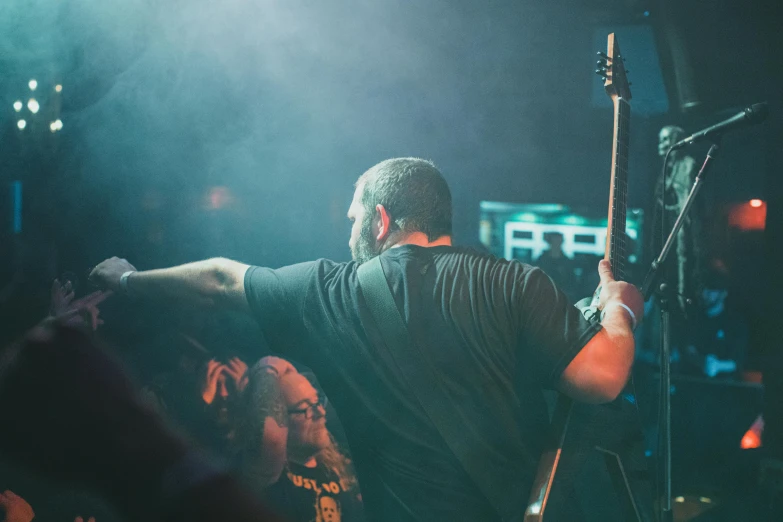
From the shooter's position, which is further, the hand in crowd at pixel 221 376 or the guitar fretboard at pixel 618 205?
the hand in crowd at pixel 221 376

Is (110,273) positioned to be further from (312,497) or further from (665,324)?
(665,324)

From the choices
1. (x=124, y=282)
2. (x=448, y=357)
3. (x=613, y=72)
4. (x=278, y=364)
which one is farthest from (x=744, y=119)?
(x=278, y=364)

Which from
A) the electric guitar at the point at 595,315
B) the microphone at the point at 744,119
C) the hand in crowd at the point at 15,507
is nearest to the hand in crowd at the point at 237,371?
the hand in crowd at the point at 15,507

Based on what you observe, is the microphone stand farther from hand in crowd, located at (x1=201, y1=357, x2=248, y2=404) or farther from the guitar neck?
hand in crowd, located at (x1=201, y1=357, x2=248, y2=404)

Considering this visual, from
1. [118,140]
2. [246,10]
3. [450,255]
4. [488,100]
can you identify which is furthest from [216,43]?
[450,255]

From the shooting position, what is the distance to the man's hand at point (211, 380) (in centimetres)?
279

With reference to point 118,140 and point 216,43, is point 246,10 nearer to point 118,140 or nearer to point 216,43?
point 216,43

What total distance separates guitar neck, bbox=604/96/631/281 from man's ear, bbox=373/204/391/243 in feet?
2.56

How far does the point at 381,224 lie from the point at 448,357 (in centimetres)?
45

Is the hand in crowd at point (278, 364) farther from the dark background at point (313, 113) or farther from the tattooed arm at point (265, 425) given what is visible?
the dark background at point (313, 113)

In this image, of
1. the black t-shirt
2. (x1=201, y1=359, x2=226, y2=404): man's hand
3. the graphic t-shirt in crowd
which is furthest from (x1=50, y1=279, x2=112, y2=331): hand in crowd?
the black t-shirt

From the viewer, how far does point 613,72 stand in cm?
201

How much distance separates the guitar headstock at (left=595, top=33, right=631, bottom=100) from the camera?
2.01 m

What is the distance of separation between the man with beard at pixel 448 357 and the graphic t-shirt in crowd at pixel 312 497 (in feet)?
4.82
